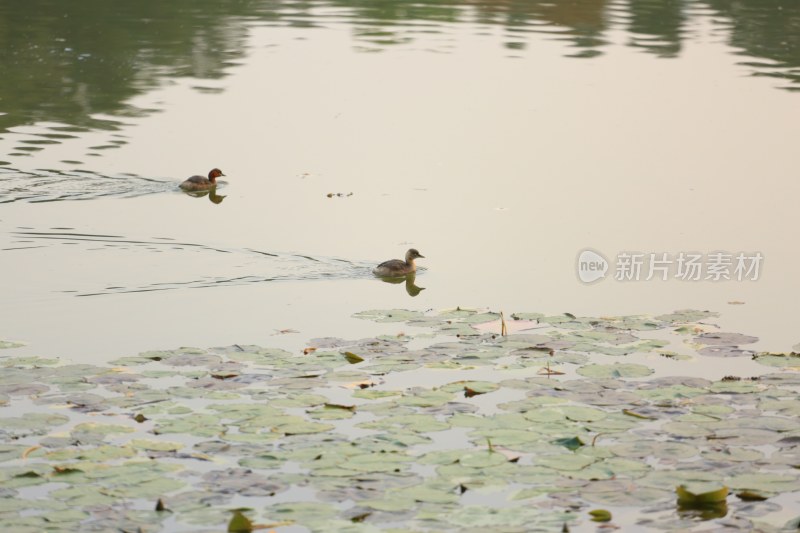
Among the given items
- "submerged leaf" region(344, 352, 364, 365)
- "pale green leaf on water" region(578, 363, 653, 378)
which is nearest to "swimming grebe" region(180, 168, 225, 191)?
"submerged leaf" region(344, 352, 364, 365)

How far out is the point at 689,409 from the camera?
6.96 metres

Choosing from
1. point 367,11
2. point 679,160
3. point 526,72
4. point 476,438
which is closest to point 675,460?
point 476,438

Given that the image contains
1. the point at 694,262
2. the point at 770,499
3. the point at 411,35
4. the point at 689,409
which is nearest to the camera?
the point at 770,499

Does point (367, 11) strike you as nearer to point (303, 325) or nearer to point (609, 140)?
point (609, 140)

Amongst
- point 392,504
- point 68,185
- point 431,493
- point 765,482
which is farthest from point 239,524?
point 68,185

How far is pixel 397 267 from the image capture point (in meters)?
9.84

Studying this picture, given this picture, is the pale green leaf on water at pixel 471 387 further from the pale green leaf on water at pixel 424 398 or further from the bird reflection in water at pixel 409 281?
the bird reflection in water at pixel 409 281

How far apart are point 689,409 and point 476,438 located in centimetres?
125

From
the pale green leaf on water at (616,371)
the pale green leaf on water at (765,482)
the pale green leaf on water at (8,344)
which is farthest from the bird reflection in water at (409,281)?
the pale green leaf on water at (765,482)

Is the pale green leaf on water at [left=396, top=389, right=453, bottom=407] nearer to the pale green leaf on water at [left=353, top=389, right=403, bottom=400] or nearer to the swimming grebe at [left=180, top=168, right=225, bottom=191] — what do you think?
the pale green leaf on water at [left=353, top=389, right=403, bottom=400]

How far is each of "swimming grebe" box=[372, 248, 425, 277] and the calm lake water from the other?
0.35 ft

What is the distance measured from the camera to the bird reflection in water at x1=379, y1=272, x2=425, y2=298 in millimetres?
9711

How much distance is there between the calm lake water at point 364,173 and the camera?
9.35 meters

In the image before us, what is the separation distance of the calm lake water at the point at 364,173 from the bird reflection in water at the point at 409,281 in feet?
0.19
